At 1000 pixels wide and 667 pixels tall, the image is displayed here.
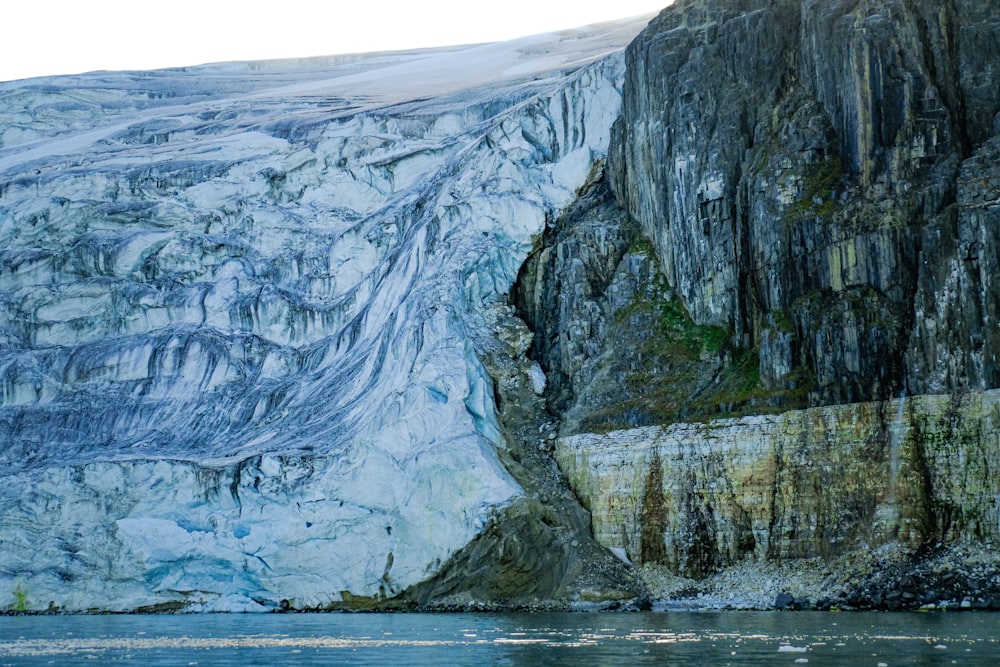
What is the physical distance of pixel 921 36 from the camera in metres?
55.9

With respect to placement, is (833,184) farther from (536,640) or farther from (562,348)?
(536,640)

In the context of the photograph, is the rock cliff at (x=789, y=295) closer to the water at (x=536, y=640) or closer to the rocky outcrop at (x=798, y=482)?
the rocky outcrop at (x=798, y=482)

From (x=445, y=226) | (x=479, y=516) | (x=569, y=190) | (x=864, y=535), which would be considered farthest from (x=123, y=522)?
(x=864, y=535)

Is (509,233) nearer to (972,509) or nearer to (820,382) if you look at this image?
(820,382)

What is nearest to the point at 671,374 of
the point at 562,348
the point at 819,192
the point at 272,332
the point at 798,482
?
the point at 562,348

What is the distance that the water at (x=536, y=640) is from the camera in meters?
33.5

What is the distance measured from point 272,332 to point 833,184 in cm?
2738

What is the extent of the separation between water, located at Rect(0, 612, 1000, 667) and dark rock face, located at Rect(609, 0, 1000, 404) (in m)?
10.4

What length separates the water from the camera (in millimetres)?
33500

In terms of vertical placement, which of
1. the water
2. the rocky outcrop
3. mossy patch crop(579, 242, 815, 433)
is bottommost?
the water

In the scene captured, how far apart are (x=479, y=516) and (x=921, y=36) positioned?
24.2m

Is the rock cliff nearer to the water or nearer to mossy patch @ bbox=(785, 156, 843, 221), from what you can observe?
mossy patch @ bbox=(785, 156, 843, 221)

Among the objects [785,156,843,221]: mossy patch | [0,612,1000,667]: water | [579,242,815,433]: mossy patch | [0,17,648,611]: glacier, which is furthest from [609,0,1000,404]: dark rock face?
[0,612,1000,667]: water

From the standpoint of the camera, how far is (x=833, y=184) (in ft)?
182
